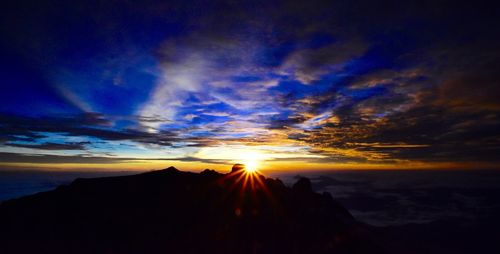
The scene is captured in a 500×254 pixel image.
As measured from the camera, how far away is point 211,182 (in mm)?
39156

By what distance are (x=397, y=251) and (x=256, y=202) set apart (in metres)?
55.1

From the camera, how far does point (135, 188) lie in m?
35.8

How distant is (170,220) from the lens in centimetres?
3067

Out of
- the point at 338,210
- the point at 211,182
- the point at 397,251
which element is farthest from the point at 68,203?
the point at 397,251

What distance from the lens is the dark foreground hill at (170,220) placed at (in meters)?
26.4

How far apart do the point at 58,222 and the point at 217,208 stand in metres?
17.7

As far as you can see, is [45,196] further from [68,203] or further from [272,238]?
[272,238]

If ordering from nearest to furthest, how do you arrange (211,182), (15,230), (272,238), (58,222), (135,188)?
(15,230) → (58,222) → (272,238) → (135,188) → (211,182)

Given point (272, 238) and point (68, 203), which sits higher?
point (68, 203)

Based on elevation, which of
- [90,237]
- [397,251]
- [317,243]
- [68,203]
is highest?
[68,203]

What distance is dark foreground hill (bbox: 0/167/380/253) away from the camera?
26438 mm

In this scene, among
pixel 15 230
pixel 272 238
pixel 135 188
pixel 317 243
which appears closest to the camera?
pixel 15 230

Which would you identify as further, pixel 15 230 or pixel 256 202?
pixel 256 202

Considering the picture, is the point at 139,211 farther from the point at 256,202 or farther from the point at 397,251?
the point at 397,251
